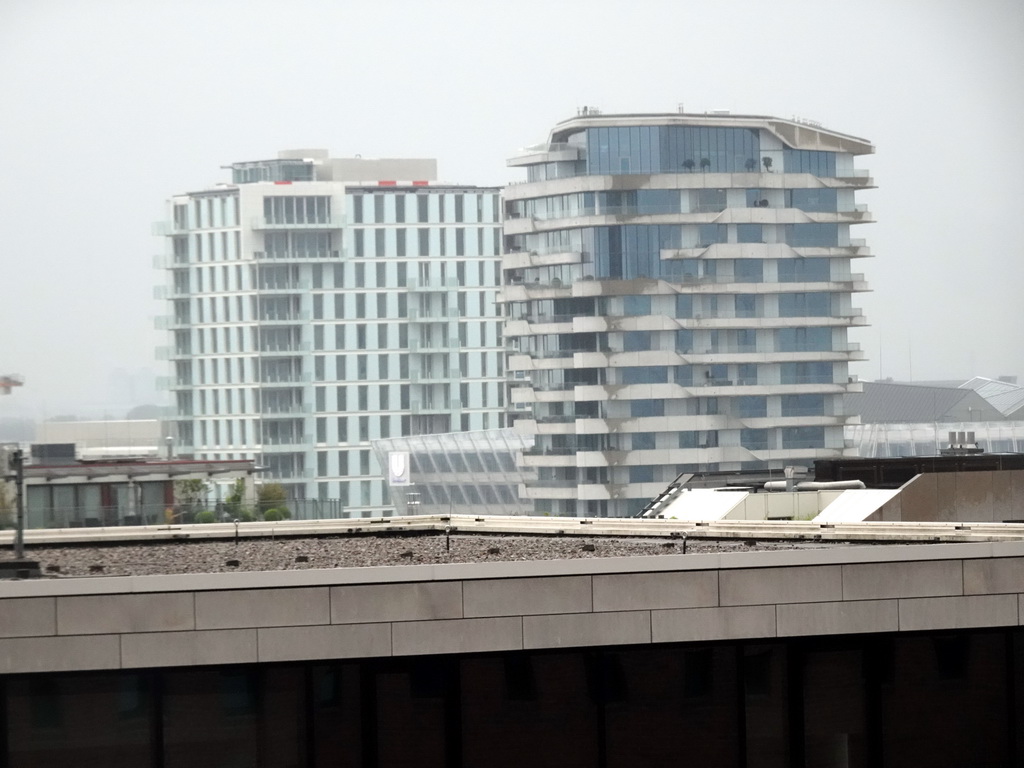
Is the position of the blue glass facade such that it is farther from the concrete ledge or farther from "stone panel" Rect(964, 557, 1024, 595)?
the concrete ledge

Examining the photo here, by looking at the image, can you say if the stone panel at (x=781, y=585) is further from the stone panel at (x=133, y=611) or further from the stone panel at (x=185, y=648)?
the stone panel at (x=133, y=611)

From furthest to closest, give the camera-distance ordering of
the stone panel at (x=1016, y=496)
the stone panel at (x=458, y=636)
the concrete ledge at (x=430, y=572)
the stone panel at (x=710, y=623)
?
the stone panel at (x=1016, y=496) < the stone panel at (x=710, y=623) < the stone panel at (x=458, y=636) < the concrete ledge at (x=430, y=572)

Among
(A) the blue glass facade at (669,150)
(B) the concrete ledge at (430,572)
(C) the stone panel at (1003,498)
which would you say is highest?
(A) the blue glass facade at (669,150)

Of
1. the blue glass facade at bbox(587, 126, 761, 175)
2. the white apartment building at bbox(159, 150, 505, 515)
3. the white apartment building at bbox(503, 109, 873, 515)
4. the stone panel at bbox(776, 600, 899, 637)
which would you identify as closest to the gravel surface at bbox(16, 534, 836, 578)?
the stone panel at bbox(776, 600, 899, 637)

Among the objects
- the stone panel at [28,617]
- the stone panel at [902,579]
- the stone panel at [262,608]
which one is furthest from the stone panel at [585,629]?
the stone panel at [28,617]

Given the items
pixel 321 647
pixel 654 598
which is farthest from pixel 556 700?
pixel 321 647

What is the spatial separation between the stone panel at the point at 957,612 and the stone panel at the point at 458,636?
3.66 meters

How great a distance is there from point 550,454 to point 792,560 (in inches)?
5393

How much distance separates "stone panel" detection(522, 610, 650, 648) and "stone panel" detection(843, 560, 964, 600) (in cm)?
195

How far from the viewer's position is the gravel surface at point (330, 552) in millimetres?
18156

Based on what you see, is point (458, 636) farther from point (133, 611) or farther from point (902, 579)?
point (902, 579)

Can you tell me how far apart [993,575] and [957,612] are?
482mm

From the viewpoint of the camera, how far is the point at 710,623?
558 inches

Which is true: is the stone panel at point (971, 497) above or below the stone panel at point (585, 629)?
below
